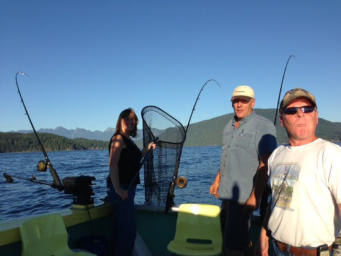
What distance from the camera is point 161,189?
4188 millimetres

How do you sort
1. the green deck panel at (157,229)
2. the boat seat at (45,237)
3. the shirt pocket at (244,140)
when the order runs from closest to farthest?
the boat seat at (45,237)
the shirt pocket at (244,140)
the green deck panel at (157,229)

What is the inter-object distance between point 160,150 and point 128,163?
1064mm

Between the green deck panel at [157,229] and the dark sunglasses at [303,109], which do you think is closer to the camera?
the dark sunglasses at [303,109]

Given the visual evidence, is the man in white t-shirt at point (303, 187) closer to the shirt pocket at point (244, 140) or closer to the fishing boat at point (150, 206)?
the shirt pocket at point (244, 140)

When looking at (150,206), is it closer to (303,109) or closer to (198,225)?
(198,225)

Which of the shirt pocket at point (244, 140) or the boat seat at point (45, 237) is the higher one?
the shirt pocket at point (244, 140)

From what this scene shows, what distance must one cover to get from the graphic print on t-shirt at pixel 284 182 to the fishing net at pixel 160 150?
227 centimetres

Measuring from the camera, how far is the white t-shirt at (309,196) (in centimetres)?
147

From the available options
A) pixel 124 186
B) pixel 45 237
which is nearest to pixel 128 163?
pixel 124 186

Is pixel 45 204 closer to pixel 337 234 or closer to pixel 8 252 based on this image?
pixel 8 252

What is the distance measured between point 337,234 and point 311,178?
0.36 meters

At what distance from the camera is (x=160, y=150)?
13.4 ft

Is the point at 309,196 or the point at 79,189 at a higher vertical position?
the point at 309,196

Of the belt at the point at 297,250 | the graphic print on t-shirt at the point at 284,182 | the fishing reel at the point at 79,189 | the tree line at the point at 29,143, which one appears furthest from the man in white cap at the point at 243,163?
the tree line at the point at 29,143
